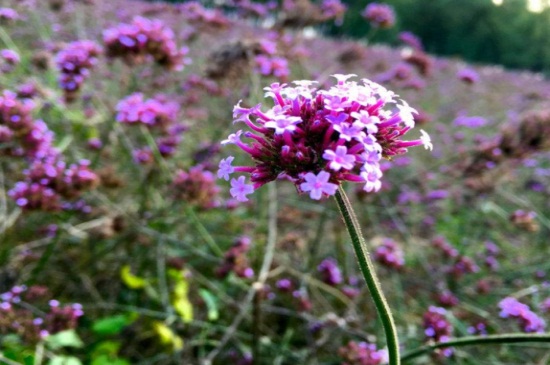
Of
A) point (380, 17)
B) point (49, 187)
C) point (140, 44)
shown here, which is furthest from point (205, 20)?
point (49, 187)

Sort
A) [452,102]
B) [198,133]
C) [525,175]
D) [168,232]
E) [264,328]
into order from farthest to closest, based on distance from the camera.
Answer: [452,102] → [525,175] → [198,133] → [168,232] → [264,328]

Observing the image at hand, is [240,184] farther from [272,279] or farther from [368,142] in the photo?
[272,279]

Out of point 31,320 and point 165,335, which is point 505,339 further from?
point 165,335

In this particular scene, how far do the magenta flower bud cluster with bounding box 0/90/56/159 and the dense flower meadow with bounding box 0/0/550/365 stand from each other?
0.04 feet

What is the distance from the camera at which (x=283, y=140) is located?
1.21 meters

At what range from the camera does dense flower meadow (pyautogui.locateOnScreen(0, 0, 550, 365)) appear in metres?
1.34

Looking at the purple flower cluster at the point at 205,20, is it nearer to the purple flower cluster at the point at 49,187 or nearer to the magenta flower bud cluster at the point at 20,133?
the magenta flower bud cluster at the point at 20,133

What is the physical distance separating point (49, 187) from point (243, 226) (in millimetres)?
1896

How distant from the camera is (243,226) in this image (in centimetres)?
425

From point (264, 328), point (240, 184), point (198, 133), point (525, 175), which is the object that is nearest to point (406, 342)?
point (264, 328)

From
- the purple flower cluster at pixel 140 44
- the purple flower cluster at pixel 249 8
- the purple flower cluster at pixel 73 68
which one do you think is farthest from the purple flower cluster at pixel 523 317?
the purple flower cluster at pixel 249 8

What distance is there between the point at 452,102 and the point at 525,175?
3.81 m

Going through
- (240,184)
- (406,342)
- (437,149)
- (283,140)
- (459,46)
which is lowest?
(459,46)

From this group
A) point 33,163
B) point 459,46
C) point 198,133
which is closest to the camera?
point 33,163
